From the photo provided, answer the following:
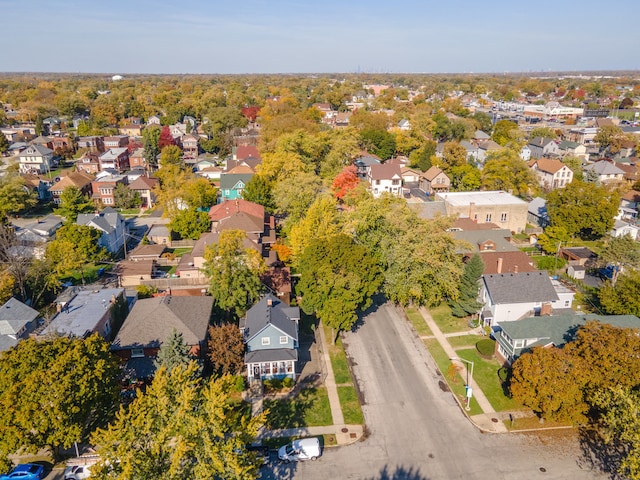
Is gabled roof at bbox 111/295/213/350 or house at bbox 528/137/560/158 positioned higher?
house at bbox 528/137/560/158

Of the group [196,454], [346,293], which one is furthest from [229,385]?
[346,293]

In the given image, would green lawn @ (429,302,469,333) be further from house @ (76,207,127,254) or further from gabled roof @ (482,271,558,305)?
house @ (76,207,127,254)

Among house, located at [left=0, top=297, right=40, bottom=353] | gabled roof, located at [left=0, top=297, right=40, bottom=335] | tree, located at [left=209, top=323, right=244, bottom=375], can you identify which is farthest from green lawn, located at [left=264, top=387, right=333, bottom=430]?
gabled roof, located at [left=0, top=297, right=40, bottom=335]

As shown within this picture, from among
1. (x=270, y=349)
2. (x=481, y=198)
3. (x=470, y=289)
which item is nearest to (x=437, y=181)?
(x=481, y=198)

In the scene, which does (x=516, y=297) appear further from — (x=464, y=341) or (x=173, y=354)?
(x=173, y=354)

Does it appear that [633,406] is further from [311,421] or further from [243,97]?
[243,97]

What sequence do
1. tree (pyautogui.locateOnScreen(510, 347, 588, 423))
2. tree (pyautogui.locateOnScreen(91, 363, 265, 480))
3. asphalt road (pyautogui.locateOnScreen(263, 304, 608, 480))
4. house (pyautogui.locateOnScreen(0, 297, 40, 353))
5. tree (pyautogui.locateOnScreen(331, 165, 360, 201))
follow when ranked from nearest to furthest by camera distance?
tree (pyautogui.locateOnScreen(91, 363, 265, 480)) → asphalt road (pyautogui.locateOnScreen(263, 304, 608, 480)) → tree (pyautogui.locateOnScreen(510, 347, 588, 423)) → house (pyautogui.locateOnScreen(0, 297, 40, 353)) → tree (pyautogui.locateOnScreen(331, 165, 360, 201))

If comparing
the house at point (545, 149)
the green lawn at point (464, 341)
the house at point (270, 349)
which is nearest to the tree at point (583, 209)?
the green lawn at point (464, 341)
